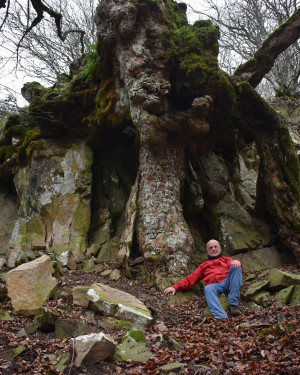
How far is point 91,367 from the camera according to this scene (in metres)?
2.93

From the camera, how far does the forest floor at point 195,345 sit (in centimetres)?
276

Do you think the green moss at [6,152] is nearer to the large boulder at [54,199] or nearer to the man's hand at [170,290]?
the large boulder at [54,199]

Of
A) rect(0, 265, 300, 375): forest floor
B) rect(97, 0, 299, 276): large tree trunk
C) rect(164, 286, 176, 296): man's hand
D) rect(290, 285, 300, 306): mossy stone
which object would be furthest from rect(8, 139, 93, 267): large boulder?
rect(290, 285, 300, 306): mossy stone

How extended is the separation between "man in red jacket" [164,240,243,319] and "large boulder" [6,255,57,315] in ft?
7.56

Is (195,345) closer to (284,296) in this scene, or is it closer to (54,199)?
(284,296)

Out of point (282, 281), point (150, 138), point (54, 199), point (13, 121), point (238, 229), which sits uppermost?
point (13, 121)

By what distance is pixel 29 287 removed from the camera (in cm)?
454

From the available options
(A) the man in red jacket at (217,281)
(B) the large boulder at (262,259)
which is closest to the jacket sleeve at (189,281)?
(A) the man in red jacket at (217,281)

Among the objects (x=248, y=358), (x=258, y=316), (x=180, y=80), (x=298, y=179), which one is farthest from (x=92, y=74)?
(x=248, y=358)

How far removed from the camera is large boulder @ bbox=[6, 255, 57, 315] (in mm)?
4418

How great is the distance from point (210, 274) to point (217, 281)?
0.20 m

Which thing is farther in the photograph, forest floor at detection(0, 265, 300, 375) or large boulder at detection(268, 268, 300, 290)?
large boulder at detection(268, 268, 300, 290)

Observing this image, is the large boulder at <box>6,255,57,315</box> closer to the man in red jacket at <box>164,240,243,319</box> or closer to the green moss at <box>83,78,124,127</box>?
the man in red jacket at <box>164,240,243,319</box>

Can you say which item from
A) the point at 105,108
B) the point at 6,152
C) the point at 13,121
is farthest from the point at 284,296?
the point at 13,121
